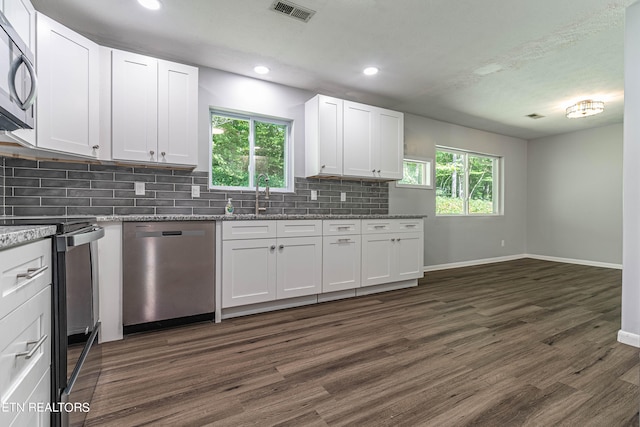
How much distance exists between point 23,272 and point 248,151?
8.84 ft

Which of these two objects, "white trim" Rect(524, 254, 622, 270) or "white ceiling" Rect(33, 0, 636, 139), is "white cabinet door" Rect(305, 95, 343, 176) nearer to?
"white ceiling" Rect(33, 0, 636, 139)

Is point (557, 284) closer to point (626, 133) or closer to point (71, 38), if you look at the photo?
point (626, 133)

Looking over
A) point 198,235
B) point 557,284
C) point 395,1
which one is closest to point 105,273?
point 198,235

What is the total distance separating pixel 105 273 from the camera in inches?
85.2

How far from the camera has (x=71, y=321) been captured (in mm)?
1201

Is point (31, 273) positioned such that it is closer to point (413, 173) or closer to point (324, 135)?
point (324, 135)

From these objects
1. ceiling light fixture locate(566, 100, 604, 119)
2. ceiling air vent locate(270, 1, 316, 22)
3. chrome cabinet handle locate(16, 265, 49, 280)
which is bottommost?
chrome cabinet handle locate(16, 265, 49, 280)

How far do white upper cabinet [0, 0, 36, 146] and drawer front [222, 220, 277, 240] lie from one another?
4.44 ft

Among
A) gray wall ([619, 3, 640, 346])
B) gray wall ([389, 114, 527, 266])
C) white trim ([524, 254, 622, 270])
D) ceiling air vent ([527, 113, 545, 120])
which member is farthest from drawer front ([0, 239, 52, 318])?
white trim ([524, 254, 622, 270])

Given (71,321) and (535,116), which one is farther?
(535,116)

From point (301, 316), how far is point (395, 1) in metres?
2.63

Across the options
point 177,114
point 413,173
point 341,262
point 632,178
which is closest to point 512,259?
point 413,173

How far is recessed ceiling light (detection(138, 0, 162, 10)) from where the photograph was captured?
2150mm

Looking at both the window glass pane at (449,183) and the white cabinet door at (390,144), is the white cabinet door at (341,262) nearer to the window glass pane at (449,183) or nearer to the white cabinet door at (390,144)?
the white cabinet door at (390,144)
